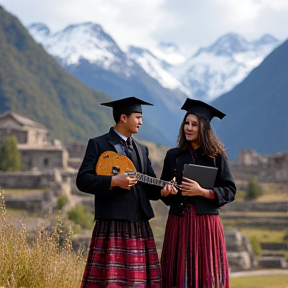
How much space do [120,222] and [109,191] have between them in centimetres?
34

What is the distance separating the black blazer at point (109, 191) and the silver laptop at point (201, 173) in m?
0.37

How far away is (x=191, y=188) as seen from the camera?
22.7 feet

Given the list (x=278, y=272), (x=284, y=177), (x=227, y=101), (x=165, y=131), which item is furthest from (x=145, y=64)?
(x=278, y=272)

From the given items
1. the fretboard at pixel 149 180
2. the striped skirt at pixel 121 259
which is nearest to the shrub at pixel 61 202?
the striped skirt at pixel 121 259

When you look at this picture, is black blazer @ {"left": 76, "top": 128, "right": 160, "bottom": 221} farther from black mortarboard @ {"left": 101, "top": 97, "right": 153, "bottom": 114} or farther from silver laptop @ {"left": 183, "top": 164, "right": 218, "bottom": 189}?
silver laptop @ {"left": 183, "top": 164, "right": 218, "bottom": 189}

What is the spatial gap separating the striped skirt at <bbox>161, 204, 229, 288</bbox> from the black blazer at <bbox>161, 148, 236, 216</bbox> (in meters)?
0.07

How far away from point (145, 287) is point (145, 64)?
96295 millimetres

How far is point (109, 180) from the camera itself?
669 cm

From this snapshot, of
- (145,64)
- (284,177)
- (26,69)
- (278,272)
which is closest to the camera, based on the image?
(278,272)

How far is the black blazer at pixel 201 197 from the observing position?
7031mm

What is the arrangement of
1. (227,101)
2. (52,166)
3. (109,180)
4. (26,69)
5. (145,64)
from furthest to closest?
(26,69)
(145,64)
(227,101)
(52,166)
(109,180)

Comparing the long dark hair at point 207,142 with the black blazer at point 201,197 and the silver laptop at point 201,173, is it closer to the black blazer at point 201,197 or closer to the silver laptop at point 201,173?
the black blazer at point 201,197

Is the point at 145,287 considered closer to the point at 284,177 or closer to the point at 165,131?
the point at 284,177

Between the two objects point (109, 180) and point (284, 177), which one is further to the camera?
point (284, 177)
